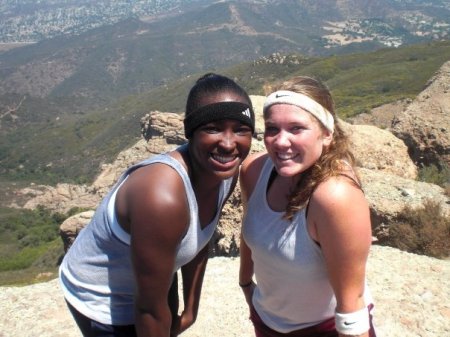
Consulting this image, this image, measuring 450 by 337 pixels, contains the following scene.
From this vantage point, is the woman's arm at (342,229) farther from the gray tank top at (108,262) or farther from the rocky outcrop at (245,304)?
the rocky outcrop at (245,304)

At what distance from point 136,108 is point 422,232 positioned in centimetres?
16362

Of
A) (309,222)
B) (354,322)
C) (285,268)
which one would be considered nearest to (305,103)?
(309,222)

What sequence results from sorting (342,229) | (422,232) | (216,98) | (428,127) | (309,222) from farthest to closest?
(428,127) → (422,232) → (216,98) → (309,222) → (342,229)

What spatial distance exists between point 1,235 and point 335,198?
71526mm

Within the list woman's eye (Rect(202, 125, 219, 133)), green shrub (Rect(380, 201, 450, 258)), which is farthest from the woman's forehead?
green shrub (Rect(380, 201, 450, 258))

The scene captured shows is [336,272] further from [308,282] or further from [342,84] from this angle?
[342,84]

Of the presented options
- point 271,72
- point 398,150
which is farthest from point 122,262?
point 271,72

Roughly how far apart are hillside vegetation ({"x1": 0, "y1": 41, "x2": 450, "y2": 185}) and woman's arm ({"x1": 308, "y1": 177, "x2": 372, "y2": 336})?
83110 millimetres

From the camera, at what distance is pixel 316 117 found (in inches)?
99.2

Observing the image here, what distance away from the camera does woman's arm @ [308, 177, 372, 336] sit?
219 cm

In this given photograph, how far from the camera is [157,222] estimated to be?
7.18 ft

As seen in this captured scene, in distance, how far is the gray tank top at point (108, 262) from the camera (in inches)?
97.2

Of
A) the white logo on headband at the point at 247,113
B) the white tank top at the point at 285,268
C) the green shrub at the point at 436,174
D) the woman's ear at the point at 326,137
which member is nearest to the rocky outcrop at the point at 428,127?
the green shrub at the point at 436,174

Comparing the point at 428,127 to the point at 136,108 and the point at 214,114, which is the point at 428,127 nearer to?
the point at 214,114
